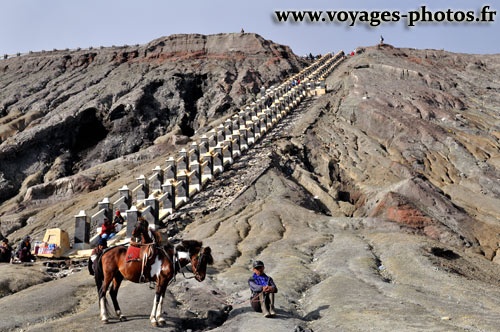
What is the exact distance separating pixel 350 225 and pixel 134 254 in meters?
11.5

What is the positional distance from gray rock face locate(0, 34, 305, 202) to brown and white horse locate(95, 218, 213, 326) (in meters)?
30.9

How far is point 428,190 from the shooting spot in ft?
74.5

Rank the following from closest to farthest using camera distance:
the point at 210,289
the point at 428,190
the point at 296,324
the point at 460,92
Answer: the point at 296,324 → the point at 210,289 → the point at 428,190 → the point at 460,92

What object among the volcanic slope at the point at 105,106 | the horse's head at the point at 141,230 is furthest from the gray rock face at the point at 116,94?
the horse's head at the point at 141,230

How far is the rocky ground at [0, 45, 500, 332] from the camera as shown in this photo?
29.4 feet

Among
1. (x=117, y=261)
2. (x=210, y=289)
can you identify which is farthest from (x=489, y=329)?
(x=117, y=261)

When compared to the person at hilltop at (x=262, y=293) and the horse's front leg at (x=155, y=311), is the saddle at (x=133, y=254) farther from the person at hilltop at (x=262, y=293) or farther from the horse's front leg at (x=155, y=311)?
the person at hilltop at (x=262, y=293)

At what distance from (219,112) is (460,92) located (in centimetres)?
2644

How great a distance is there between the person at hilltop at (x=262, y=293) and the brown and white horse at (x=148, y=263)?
1085 mm

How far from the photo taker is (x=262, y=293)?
891 centimetres

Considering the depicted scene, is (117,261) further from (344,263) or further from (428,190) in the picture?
(428,190)

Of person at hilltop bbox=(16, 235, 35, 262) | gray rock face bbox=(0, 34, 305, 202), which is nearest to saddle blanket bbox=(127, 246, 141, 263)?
person at hilltop bbox=(16, 235, 35, 262)

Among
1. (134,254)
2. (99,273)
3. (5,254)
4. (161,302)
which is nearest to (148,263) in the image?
(134,254)

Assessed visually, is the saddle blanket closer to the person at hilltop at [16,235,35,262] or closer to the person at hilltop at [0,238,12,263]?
the person at hilltop at [16,235,35,262]
